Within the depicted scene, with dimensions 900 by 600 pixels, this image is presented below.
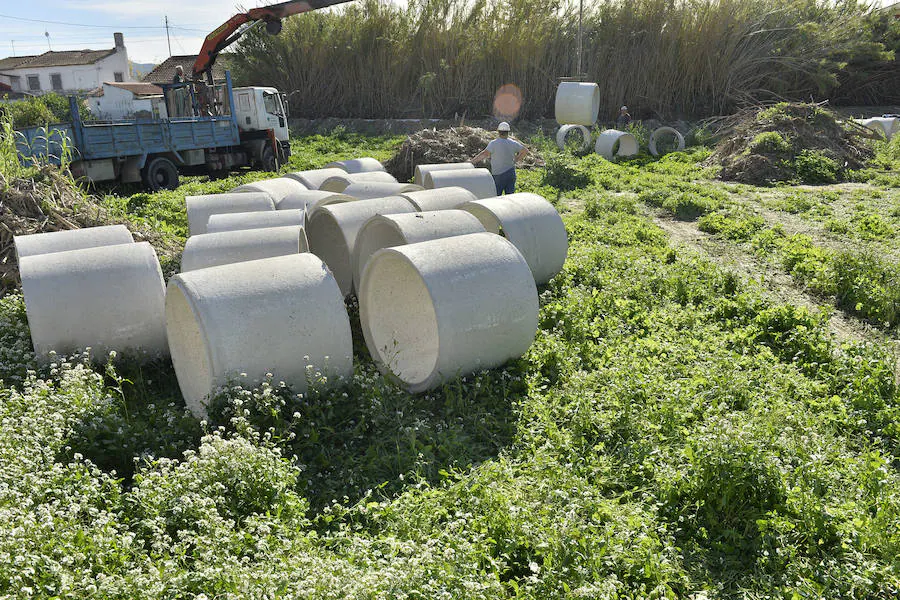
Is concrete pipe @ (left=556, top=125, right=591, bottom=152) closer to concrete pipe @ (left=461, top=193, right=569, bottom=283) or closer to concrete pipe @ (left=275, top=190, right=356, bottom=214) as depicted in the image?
concrete pipe @ (left=275, top=190, right=356, bottom=214)

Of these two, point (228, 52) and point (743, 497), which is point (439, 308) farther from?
point (228, 52)

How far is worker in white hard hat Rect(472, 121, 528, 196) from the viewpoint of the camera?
9.91 meters

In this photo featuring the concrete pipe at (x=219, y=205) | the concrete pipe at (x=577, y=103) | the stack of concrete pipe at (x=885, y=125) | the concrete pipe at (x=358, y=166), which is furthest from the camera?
the concrete pipe at (x=577, y=103)

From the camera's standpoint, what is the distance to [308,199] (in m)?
8.23

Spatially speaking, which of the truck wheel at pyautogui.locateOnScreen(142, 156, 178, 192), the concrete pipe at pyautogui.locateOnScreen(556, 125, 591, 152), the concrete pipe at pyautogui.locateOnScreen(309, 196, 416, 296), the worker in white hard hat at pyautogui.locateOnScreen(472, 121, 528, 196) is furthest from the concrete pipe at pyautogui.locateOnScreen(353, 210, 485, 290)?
the concrete pipe at pyautogui.locateOnScreen(556, 125, 591, 152)

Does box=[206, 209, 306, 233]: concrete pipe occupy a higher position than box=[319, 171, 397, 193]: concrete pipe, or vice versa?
box=[319, 171, 397, 193]: concrete pipe

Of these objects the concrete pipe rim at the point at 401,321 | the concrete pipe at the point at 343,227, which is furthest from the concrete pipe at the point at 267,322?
the concrete pipe at the point at 343,227

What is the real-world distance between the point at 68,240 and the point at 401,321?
10.7 ft

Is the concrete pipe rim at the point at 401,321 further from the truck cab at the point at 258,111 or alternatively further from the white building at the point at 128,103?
the white building at the point at 128,103

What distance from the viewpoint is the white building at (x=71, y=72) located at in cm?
5425

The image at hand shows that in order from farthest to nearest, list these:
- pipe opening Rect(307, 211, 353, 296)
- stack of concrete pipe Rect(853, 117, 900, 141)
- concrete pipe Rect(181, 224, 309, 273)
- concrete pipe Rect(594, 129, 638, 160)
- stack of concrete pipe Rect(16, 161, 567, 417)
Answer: stack of concrete pipe Rect(853, 117, 900, 141)
concrete pipe Rect(594, 129, 638, 160)
pipe opening Rect(307, 211, 353, 296)
concrete pipe Rect(181, 224, 309, 273)
stack of concrete pipe Rect(16, 161, 567, 417)

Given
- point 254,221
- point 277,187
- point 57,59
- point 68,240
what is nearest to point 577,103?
point 277,187

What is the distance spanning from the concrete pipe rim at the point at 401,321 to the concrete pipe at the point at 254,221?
63.1 inches

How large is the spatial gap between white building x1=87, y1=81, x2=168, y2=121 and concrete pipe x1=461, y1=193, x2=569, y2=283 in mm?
13101
